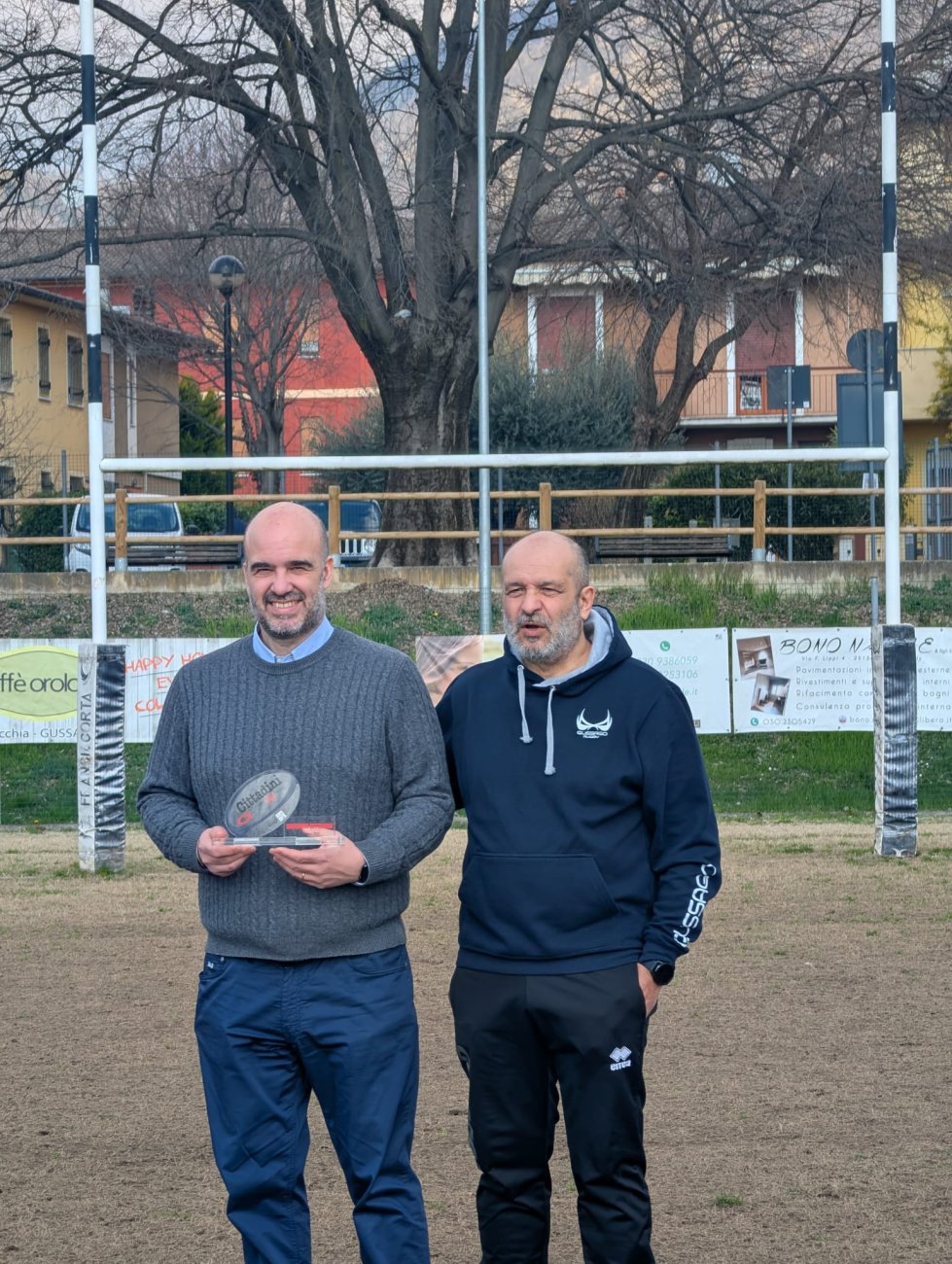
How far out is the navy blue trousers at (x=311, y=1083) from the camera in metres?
3.69

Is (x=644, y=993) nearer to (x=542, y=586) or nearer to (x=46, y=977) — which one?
(x=542, y=586)

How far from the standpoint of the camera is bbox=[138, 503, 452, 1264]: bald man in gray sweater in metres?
3.69

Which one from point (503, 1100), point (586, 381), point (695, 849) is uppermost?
point (586, 381)

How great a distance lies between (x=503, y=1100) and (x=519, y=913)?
42 centimetres

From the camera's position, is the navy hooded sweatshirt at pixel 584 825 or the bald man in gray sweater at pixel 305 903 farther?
the navy hooded sweatshirt at pixel 584 825

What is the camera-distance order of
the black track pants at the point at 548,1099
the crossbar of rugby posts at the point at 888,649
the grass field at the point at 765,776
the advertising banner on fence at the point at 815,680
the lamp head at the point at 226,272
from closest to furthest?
the black track pants at the point at 548,1099, the crossbar of rugby posts at the point at 888,649, the advertising banner on fence at the point at 815,680, the grass field at the point at 765,776, the lamp head at the point at 226,272

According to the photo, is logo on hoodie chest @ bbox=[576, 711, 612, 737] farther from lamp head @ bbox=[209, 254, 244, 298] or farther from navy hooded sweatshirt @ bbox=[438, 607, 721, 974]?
lamp head @ bbox=[209, 254, 244, 298]

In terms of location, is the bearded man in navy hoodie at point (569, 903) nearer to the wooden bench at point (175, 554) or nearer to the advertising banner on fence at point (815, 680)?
the advertising banner on fence at point (815, 680)

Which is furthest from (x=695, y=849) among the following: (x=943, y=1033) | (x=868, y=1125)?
(x=943, y=1033)

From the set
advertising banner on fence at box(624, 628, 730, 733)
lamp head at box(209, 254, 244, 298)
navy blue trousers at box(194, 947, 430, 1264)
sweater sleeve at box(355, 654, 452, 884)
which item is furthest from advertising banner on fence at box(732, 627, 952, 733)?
lamp head at box(209, 254, 244, 298)

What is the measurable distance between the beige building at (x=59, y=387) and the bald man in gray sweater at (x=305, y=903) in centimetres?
3119

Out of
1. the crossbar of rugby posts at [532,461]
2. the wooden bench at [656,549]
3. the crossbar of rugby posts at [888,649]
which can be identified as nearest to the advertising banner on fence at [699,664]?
the crossbar of rugby posts at [532,461]

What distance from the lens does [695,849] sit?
3910 millimetres

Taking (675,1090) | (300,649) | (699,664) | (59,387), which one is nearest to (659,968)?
(300,649)
